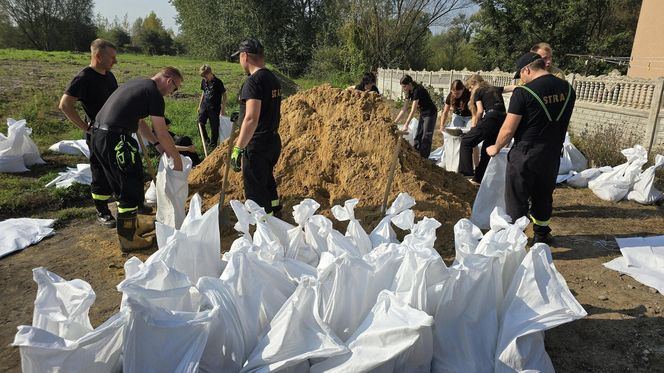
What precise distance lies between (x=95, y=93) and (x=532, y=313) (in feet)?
14.0

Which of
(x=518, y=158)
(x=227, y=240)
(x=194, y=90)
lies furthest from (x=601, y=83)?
(x=194, y=90)

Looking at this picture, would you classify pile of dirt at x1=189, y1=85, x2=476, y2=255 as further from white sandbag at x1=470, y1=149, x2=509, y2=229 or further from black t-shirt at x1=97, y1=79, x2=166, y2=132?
black t-shirt at x1=97, y1=79, x2=166, y2=132

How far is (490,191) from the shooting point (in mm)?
4371

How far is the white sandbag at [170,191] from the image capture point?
156 inches

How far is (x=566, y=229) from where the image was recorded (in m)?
4.55

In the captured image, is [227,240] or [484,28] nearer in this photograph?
[227,240]

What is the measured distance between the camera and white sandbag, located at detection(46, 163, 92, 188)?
219 inches

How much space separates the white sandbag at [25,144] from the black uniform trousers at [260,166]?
4.33m

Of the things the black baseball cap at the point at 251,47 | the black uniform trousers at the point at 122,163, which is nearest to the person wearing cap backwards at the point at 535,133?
the black baseball cap at the point at 251,47

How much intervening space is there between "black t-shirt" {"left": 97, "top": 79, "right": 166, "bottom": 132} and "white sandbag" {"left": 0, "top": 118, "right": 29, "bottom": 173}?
11.5 ft

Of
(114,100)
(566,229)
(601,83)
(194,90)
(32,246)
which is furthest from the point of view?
(194,90)

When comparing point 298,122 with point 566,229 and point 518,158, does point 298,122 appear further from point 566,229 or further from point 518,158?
point 566,229

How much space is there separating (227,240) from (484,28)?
25317mm

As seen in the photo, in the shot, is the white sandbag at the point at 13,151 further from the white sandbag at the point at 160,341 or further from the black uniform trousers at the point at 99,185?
the white sandbag at the point at 160,341
